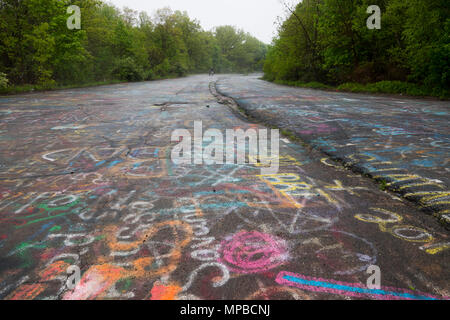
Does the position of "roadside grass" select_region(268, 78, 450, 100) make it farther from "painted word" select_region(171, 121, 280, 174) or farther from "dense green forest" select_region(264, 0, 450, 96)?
"painted word" select_region(171, 121, 280, 174)

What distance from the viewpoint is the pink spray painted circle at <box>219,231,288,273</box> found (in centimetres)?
190

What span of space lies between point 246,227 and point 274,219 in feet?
0.99

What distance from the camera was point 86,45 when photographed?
3127 centimetres

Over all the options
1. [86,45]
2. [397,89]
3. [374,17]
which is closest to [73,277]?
[397,89]

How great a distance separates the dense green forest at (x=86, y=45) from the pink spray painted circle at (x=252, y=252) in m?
17.4

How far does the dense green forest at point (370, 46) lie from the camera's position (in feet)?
38.8

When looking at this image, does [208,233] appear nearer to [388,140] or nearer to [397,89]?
[388,140]

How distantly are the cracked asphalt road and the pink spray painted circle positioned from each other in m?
0.01

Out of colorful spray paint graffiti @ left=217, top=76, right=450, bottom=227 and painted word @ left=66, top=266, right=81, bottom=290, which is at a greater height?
colorful spray paint graffiti @ left=217, top=76, right=450, bottom=227

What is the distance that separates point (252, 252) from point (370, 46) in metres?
19.6

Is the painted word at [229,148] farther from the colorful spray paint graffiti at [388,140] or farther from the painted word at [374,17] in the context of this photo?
the painted word at [374,17]

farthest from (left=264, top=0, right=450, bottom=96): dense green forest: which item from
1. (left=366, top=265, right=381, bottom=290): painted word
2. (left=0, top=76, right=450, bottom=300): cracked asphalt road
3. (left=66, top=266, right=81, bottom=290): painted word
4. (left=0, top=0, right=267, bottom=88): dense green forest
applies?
(left=0, top=0, right=267, bottom=88): dense green forest
